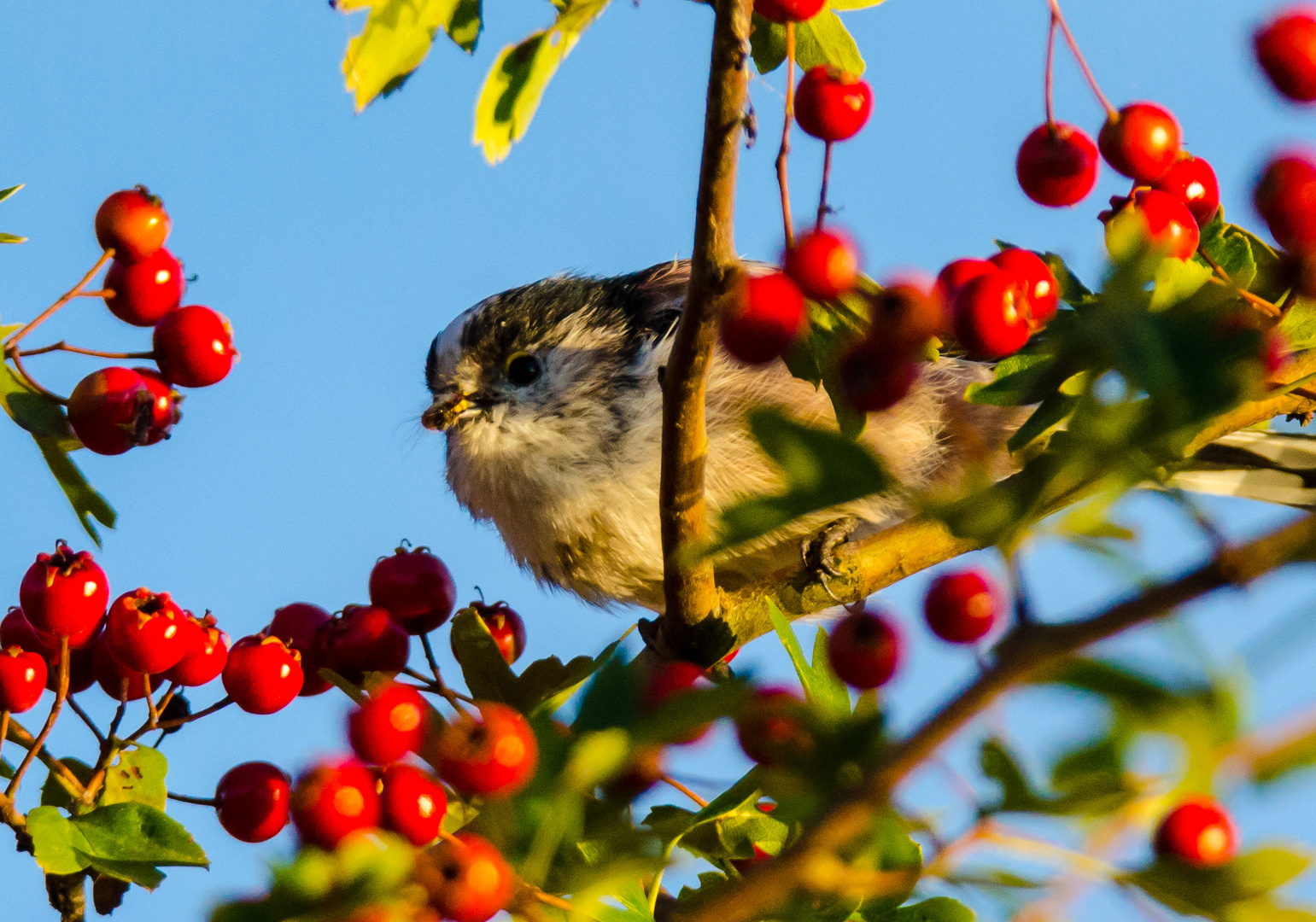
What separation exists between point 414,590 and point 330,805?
0.96 metres

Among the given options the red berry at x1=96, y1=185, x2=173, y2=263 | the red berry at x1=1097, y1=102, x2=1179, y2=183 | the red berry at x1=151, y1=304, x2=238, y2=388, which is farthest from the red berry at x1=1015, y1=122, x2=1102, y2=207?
the red berry at x1=96, y1=185, x2=173, y2=263

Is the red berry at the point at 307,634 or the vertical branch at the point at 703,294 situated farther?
the red berry at the point at 307,634

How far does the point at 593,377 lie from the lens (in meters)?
4.06

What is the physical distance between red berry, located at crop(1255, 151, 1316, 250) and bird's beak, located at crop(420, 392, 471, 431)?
275 centimetres

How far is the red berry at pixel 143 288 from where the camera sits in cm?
234

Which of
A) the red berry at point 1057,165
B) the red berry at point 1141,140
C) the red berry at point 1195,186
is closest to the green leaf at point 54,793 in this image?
the red berry at point 1057,165

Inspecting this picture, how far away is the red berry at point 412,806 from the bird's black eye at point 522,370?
2.63 meters

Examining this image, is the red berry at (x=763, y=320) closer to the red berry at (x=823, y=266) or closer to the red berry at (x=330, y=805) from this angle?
the red berry at (x=823, y=266)

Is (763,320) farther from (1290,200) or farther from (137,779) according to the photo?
(137,779)

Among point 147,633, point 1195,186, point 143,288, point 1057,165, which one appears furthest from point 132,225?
point 1195,186

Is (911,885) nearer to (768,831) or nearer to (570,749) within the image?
(570,749)

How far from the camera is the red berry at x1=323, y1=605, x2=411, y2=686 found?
225 cm

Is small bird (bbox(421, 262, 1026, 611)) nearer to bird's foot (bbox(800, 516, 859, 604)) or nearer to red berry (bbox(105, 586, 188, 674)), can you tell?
bird's foot (bbox(800, 516, 859, 604))

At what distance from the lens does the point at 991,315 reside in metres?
1.65
